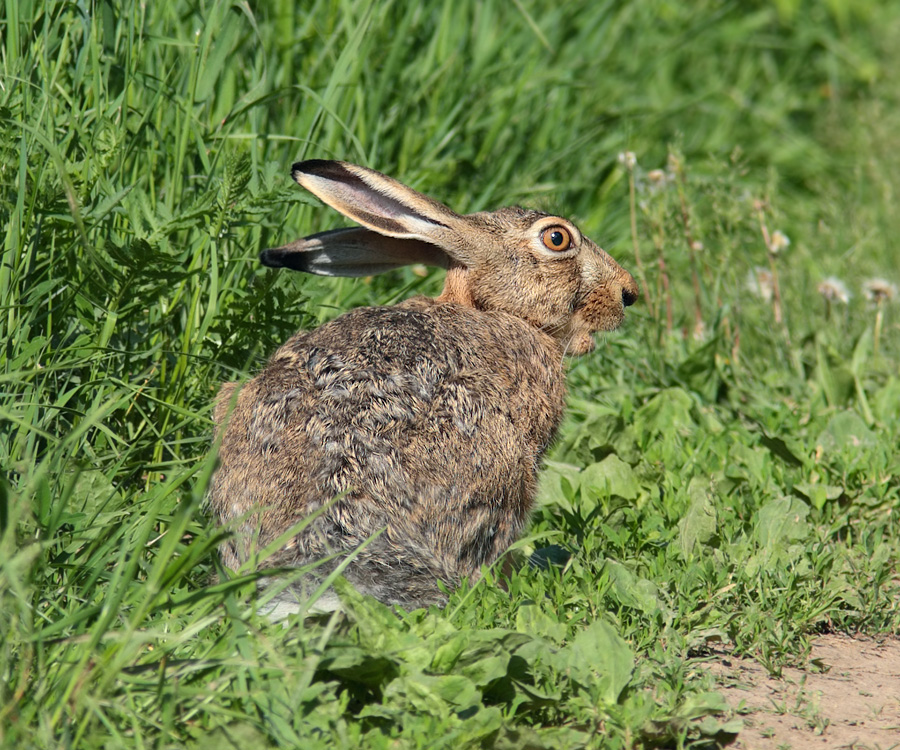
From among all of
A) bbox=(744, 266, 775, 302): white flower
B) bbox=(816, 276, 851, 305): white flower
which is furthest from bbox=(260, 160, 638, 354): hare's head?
bbox=(816, 276, 851, 305): white flower

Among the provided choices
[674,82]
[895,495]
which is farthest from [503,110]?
[895,495]

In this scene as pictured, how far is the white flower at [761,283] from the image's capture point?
19.0 feet

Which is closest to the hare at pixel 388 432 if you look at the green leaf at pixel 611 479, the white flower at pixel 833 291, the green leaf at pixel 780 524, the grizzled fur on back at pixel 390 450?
the grizzled fur on back at pixel 390 450

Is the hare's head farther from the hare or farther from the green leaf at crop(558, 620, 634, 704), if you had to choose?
the green leaf at crop(558, 620, 634, 704)

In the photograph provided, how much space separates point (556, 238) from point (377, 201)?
766 millimetres

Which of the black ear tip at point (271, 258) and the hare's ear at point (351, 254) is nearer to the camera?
the black ear tip at point (271, 258)

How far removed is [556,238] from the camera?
15.3ft

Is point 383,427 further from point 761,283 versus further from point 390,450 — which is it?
point 761,283

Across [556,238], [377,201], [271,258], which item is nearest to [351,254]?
[377,201]

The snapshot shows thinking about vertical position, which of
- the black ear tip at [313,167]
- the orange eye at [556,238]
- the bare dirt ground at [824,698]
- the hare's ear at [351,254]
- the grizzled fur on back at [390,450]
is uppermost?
the black ear tip at [313,167]

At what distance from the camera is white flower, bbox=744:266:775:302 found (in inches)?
229

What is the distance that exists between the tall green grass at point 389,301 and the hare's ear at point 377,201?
0.14 metres

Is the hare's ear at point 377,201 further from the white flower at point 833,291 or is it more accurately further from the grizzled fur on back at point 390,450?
the white flower at point 833,291

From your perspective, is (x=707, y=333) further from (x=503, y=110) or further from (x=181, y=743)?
(x=181, y=743)
